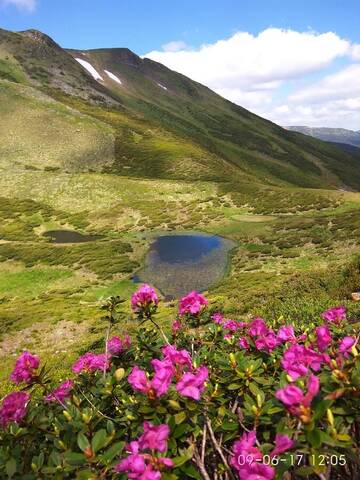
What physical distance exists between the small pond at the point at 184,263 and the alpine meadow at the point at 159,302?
274 mm

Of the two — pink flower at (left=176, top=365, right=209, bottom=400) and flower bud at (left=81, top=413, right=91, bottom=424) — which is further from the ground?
pink flower at (left=176, top=365, right=209, bottom=400)

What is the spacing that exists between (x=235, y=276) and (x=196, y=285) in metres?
3.36

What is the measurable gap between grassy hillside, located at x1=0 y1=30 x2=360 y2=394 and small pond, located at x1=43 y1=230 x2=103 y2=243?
149 cm

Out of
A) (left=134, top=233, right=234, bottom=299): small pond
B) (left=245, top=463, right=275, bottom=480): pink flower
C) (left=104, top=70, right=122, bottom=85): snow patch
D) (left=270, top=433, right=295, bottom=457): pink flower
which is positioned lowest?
(left=134, top=233, right=234, bottom=299): small pond

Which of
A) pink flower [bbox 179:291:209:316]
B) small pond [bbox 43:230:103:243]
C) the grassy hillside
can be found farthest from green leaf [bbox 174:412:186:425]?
small pond [bbox 43:230:103:243]

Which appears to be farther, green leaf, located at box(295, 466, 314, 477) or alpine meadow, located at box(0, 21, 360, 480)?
alpine meadow, located at box(0, 21, 360, 480)

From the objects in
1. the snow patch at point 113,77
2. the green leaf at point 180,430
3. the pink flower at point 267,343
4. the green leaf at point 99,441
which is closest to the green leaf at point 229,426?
the green leaf at point 180,430

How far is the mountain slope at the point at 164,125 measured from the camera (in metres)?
89.7

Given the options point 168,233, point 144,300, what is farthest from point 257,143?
point 144,300

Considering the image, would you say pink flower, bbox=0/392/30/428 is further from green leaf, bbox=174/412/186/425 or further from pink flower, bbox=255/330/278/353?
pink flower, bbox=255/330/278/353

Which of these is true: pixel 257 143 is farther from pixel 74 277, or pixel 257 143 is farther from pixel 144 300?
pixel 144 300

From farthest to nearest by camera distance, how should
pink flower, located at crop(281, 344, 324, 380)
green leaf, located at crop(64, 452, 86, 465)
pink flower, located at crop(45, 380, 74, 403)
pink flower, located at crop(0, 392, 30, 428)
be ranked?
1. pink flower, located at crop(45, 380, 74, 403)
2. pink flower, located at crop(0, 392, 30, 428)
3. pink flower, located at crop(281, 344, 324, 380)
4. green leaf, located at crop(64, 452, 86, 465)

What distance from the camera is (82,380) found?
5605mm

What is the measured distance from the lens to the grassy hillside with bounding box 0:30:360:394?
1027 inches
